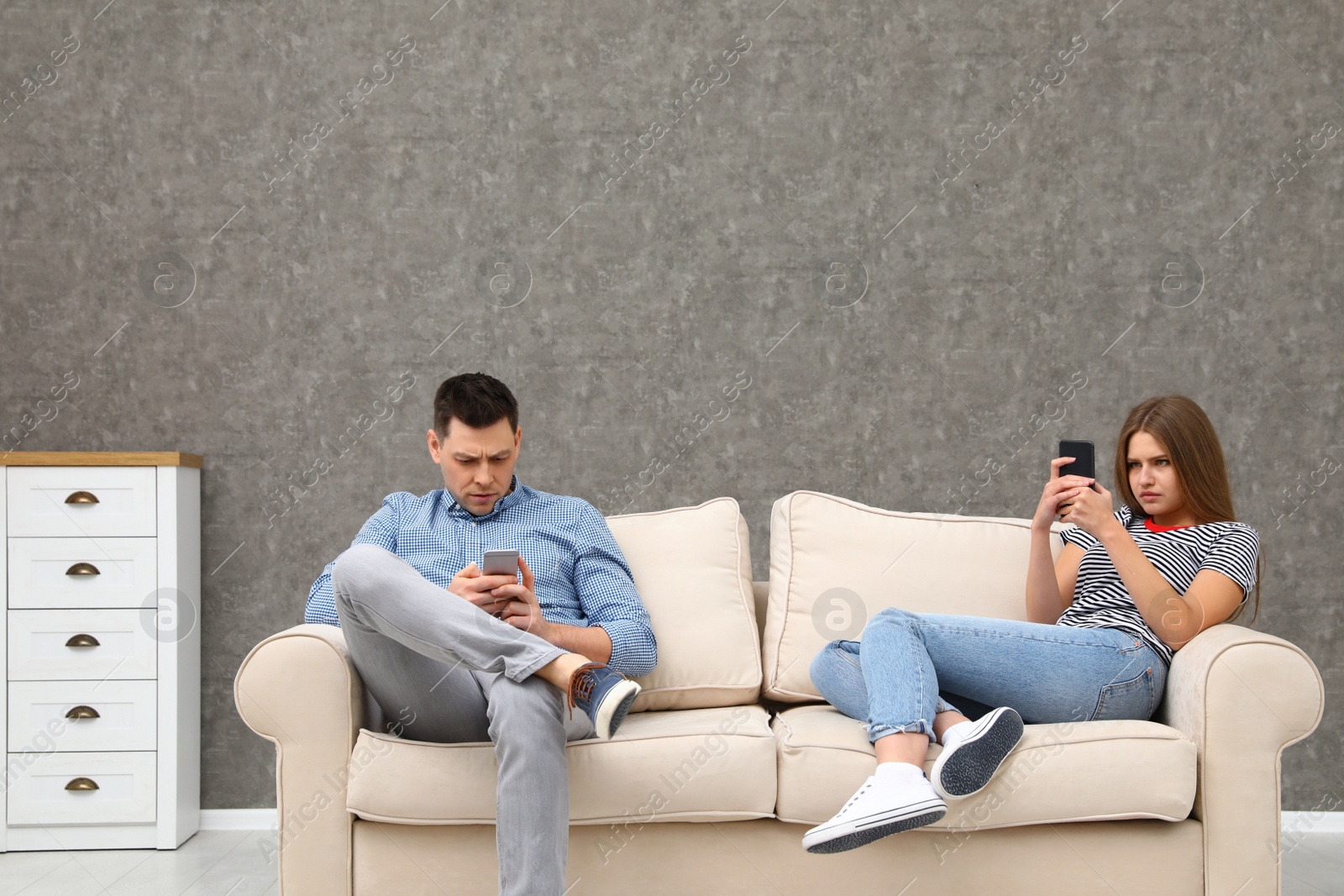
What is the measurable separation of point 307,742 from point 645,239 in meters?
1.64

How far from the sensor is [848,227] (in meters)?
2.80

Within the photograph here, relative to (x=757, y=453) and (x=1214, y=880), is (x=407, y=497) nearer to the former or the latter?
(x=757, y=453)

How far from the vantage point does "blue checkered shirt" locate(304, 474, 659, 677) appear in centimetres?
196

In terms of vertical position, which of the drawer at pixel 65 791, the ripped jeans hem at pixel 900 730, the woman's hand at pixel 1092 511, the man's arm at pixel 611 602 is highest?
the woman's hand at pixel 1092 511

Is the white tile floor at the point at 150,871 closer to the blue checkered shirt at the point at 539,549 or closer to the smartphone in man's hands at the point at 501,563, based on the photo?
the blue checkered shirt at the point at 539,549

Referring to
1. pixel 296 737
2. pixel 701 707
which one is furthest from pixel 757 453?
pixel 296 737

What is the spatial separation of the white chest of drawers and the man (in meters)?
0.83

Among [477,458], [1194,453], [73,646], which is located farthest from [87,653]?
[1194,453]

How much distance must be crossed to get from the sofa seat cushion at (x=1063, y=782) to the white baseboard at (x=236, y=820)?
1.75 metres

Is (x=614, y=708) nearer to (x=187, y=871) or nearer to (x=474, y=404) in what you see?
(x=474, y=404)

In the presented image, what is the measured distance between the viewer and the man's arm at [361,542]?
1936mm

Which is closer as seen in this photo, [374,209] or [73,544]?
[73,544]

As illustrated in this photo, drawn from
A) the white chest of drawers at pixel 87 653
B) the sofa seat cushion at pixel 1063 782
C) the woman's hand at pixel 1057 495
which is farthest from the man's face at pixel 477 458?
the woman's hand at pixel 1057 495

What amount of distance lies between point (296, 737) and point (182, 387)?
146 centimetres
